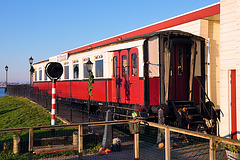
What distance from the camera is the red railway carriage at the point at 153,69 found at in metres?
9.56

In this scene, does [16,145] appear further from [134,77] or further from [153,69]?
[153,69]

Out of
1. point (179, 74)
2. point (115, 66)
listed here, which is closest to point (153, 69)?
point (179, 74)

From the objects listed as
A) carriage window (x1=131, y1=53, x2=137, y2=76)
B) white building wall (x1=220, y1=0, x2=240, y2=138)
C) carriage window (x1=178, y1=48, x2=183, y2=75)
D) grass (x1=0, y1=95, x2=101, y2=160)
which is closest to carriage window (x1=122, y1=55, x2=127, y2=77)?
carriage window (x1=131, y1=53, x2=137, y2=76)

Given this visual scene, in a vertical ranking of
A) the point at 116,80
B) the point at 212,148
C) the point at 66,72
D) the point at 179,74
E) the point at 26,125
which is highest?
the point at 66,72

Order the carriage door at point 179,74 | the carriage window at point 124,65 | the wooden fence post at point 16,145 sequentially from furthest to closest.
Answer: the carriage window at point 124,65 < the carriage door at point 179,74 < the wooden fence post at point 16,145

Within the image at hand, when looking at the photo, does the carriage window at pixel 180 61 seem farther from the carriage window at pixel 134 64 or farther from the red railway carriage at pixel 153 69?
the carriage window at pixel 134 64

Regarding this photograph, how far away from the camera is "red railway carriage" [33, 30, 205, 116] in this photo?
9.56 meters

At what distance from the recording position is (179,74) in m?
10.1

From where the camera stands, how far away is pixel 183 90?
33.7 feet

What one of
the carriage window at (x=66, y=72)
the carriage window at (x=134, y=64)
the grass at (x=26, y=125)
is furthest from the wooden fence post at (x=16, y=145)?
the carriage window at (x=66, y=72)

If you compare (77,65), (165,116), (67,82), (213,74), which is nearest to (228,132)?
(165,116)

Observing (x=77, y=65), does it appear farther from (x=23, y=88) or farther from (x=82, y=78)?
(x=23, y=88)

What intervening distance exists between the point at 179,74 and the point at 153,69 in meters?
1.22

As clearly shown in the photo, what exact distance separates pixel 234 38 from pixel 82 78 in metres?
8.30
